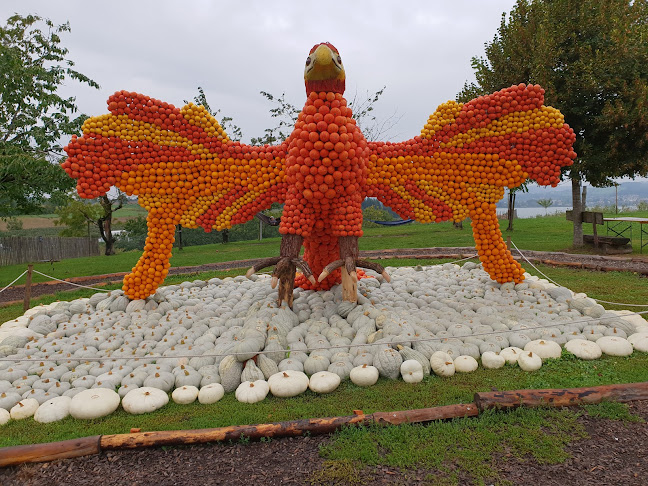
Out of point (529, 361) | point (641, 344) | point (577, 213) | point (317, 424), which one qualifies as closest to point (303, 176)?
point (317, 424)

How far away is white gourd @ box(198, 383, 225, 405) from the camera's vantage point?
366 centimetres

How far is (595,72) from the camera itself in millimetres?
10000

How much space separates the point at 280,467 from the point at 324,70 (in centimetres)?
389

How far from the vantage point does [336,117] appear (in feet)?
15.7

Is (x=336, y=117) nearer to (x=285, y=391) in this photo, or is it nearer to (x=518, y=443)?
(x=285, y=391)

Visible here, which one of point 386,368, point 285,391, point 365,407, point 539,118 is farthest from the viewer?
point 539,118

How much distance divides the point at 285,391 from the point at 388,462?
119 centimetres

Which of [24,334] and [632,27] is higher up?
[632,27]

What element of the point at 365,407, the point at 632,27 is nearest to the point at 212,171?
the point at 365,407

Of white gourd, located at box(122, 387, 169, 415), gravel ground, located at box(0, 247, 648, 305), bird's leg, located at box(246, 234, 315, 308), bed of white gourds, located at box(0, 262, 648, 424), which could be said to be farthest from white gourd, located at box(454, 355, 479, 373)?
gravel ground, located at box(0, 247, 648, 305)

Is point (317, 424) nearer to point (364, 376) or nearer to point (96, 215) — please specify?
point (364, 376)

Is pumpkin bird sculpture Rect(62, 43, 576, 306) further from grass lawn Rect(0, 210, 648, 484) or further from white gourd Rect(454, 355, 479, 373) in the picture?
grass lawn Rect(0, 210, 648, 484)

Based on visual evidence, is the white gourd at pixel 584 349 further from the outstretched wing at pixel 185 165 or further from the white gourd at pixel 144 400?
the white gourd at pixel 144 400

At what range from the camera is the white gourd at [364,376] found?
3.82 m
